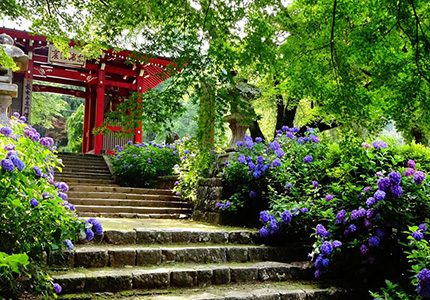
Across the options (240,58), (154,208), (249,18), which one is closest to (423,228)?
(240,58)

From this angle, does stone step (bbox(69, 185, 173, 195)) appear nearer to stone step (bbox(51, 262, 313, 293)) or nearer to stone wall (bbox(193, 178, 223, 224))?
stone wall (bbox(193, 178, 223, 224))

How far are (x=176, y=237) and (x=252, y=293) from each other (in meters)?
1.38

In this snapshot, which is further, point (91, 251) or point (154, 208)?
point (154, 208)

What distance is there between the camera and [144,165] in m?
9.99

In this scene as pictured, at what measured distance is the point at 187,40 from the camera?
299cm

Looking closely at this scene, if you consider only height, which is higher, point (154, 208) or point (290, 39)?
point (290, 39)

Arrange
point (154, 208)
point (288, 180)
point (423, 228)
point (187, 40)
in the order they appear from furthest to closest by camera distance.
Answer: point (154, 208)
point (288, 180)
point (423, 228)
point (187, 40)

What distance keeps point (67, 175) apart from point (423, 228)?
9.15 m

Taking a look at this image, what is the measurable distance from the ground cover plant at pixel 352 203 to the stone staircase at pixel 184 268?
1.07 ft

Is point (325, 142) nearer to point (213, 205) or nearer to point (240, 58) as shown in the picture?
point (213, 205)

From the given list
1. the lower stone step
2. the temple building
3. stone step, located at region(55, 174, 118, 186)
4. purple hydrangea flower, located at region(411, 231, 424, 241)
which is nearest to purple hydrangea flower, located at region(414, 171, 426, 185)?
purple hydrangea flower, located at region(411, 231, 424, 241)

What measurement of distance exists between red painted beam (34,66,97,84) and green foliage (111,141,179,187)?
18.5ft

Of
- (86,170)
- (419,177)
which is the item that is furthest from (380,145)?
(86,170)

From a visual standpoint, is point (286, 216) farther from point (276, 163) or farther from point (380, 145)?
point (380, 145)
